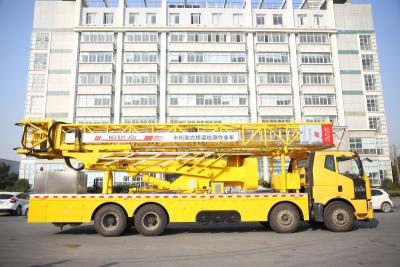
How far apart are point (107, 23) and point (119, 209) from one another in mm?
39930

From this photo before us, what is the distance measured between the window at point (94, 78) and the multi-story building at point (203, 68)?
150mm

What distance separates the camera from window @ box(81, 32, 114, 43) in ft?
144

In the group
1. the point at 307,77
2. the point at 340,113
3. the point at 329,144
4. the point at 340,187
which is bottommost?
the point at 340,187

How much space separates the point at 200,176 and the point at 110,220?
3697 millimetres

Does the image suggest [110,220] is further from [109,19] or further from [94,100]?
[109,19]

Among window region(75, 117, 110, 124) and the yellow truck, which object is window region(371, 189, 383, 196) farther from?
window region(75, 117, 110, 124)

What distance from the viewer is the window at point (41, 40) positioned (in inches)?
1754

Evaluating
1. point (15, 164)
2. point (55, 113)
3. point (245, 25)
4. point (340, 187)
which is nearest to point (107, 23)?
point (55, 113)

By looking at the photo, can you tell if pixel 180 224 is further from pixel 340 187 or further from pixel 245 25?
pixel 245 25

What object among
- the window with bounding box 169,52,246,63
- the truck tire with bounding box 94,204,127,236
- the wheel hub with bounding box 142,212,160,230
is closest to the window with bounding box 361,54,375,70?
the window with bounding box 169,52,246,63

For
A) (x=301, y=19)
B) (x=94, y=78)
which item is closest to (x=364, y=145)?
(x=301, y=19)

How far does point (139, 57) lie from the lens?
43.9m

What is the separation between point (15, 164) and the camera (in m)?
88.9

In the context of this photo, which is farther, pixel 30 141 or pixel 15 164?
pixel 15 164
